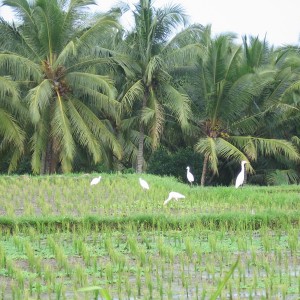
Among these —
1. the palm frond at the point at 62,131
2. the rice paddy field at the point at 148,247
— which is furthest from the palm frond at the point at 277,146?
the rice paddy field at the point at 148,247

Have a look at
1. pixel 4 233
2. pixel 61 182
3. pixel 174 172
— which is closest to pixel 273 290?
pixel 4 233

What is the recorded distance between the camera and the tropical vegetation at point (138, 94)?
16.5 meters

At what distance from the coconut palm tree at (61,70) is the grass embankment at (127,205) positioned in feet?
8.47

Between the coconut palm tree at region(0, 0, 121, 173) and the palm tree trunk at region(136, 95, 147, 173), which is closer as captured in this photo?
the coconut palm tree at region(0, 0, 121, 173)

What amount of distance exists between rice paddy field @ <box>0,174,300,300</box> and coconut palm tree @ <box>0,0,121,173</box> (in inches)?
196

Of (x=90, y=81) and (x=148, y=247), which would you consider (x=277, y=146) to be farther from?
(x=148, y=247)

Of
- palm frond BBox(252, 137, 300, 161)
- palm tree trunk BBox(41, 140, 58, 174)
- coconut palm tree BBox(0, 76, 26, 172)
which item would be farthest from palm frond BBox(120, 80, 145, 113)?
palm frond BBox(252, 137, 300, 161)

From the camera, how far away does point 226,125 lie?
18.3 metres

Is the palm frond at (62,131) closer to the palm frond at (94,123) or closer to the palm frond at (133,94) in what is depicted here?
the palm frond at (94,123)

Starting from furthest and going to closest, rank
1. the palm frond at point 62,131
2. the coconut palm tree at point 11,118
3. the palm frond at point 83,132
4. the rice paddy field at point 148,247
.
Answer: the palm frond at point 83,132 < the palm frond at point 62,131 < the coconut palm tree at point 11,118 < the rice paddy field at point 148,247

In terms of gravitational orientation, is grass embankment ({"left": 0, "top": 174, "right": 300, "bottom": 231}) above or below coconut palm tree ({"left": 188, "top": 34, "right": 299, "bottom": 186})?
below

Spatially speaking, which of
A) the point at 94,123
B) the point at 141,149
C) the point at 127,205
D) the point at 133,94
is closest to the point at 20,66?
the point at 94,123

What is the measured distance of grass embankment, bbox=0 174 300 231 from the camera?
27.7 ft

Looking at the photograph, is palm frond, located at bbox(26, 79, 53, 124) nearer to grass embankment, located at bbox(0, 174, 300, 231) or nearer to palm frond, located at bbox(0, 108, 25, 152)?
palm frond, located at bbox(0, 108, 25, 152)
